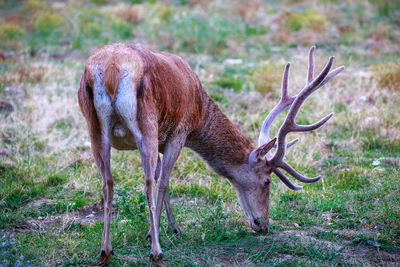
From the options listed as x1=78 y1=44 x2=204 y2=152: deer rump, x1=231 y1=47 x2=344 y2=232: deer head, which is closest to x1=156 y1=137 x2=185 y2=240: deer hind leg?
x1=78 y1=44 x2=204 y2=152: deer rump

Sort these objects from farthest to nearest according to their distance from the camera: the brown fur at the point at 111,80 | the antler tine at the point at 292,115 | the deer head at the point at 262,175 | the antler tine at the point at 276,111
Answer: the antler tine at the point at 276,111 < the deer head at the point at 262,175 < the antler tine at the point at 292,115 < the brown fur at the point at 111,80

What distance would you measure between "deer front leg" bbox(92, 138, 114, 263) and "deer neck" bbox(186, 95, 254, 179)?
1.44 meters

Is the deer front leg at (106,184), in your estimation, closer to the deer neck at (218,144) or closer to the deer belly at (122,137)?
the deer belly at (122,137)

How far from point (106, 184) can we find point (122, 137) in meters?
0.46

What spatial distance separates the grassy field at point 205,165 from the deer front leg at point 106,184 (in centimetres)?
A: 15

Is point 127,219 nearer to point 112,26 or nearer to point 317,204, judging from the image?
point 317,204

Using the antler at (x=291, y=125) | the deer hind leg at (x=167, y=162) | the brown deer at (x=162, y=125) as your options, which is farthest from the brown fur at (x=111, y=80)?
the antler at (x=291, y=125)

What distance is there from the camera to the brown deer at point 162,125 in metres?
3.96

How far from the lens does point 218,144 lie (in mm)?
5441

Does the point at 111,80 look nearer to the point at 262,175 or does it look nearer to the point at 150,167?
the point at 150,167

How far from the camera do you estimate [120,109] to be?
3.90 m

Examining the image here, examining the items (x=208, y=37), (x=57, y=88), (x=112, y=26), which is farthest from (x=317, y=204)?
(x=112, y=26)

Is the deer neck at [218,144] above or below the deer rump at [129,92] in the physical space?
below

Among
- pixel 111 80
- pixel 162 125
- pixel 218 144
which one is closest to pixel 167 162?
pixel 162 125
